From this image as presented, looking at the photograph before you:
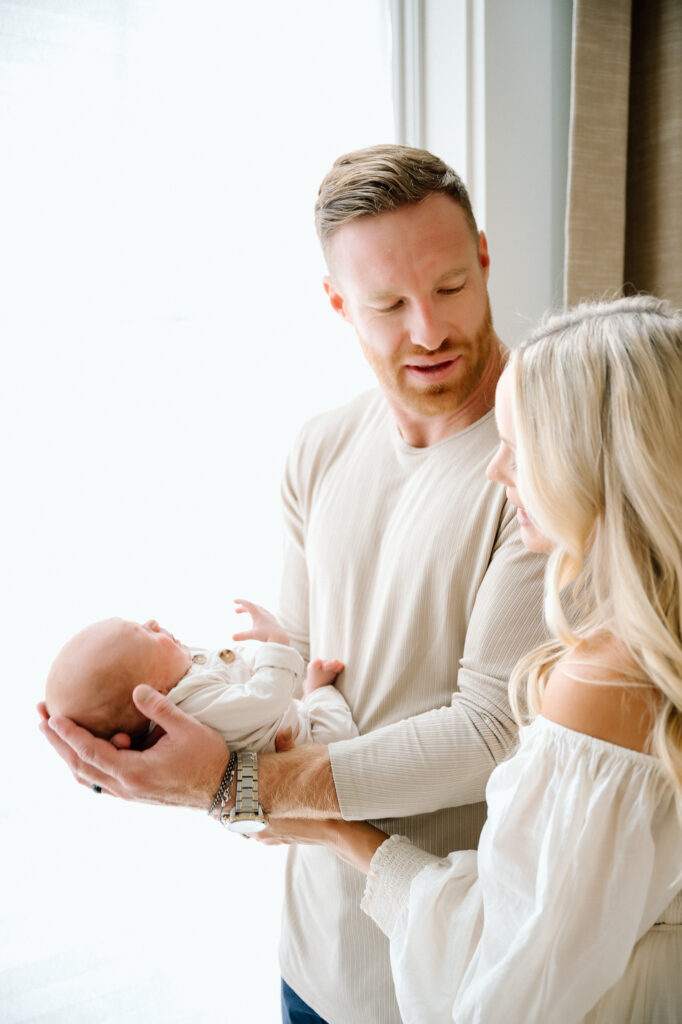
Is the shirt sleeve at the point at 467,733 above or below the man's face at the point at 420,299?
below

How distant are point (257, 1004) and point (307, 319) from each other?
1.62 m

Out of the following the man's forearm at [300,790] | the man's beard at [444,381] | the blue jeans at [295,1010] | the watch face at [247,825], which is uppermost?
the man's beard at [444,381]

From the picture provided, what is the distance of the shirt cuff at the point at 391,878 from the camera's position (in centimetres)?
113

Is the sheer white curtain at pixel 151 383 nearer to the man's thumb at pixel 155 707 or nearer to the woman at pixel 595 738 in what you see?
the man's thumb at pixel 155 707

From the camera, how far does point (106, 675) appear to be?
129cm

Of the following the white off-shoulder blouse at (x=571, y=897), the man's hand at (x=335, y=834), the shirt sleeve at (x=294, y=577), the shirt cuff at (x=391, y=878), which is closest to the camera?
the white off-shoulder blouse at (x=571, y=897)

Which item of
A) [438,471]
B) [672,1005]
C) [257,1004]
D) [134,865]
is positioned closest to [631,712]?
[672,1005]

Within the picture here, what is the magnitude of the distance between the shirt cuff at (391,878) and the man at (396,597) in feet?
0.19

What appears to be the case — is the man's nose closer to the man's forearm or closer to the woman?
the woman

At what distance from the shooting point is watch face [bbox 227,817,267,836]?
121 centimetres

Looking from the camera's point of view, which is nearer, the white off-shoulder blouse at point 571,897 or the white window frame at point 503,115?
the white off-shoulder blouse at point 571,897

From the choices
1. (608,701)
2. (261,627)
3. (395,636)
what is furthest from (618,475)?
(261,627)

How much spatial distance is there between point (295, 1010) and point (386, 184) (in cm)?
143

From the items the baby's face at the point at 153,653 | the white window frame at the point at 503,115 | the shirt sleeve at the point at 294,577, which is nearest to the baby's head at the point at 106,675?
the baby's face at the point at 153,653
